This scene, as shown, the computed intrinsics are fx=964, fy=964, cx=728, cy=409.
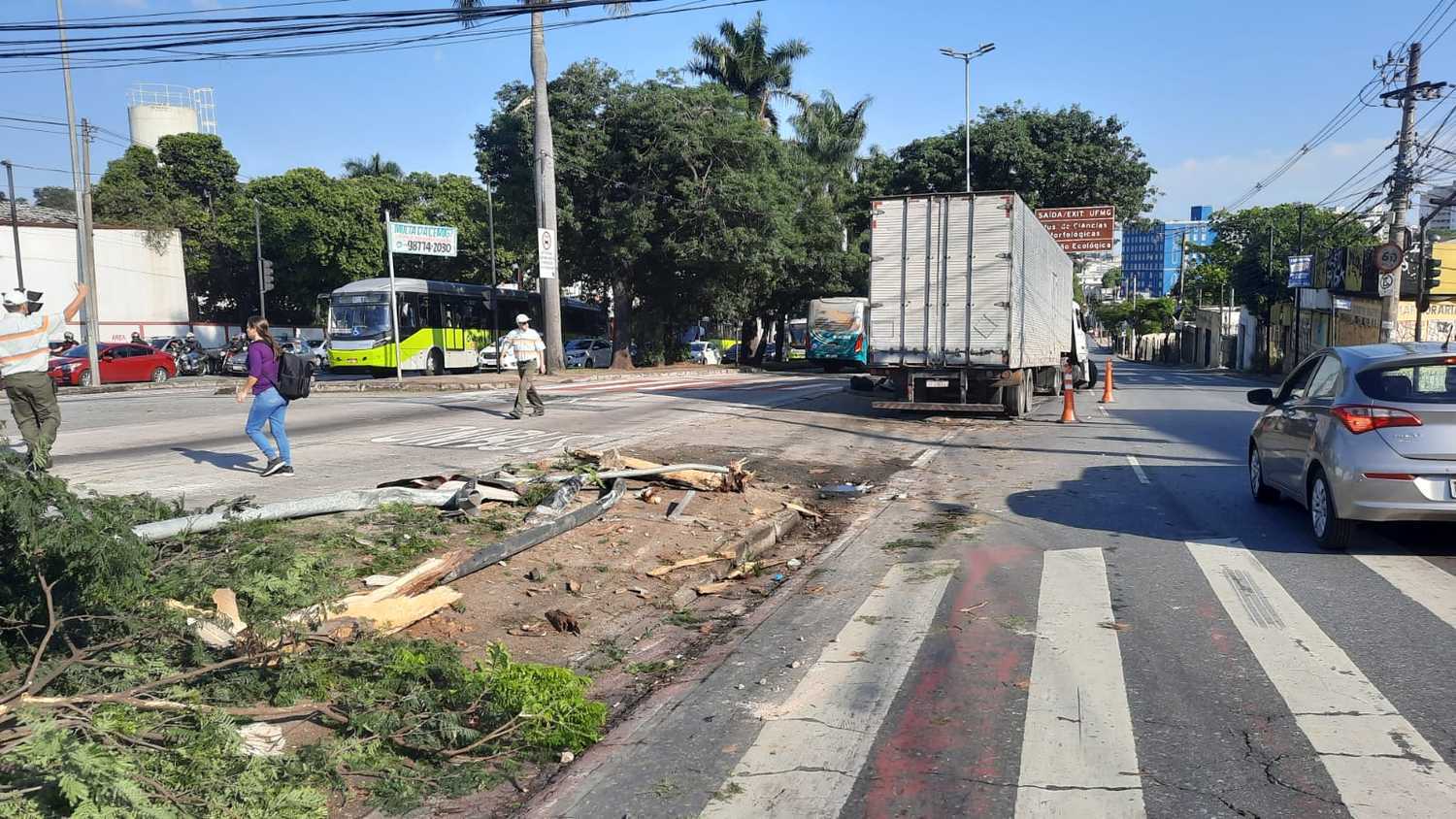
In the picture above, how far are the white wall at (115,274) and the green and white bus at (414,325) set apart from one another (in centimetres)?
2106

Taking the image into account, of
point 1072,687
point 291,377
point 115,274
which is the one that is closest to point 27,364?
point 291,377

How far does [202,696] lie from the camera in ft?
13.4

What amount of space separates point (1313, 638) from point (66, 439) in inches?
541

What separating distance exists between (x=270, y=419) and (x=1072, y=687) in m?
7.85

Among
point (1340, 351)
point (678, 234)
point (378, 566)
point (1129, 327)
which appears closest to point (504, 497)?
point (378, 566)

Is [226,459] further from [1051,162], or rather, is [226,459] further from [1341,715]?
[1051,162]

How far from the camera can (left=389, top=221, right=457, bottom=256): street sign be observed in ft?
86.9

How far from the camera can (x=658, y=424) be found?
1559 centimetres

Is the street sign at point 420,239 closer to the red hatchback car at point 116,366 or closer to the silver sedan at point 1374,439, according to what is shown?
the red hatchback car at point 116,366

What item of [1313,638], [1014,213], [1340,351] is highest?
[1014,213]

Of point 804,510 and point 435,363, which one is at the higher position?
point 435,363

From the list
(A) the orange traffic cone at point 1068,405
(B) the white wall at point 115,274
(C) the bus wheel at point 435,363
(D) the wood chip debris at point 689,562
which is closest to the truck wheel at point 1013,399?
(A) the orange traffic cone at point 1068,405

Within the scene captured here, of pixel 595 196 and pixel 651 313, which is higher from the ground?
pixel 595 196

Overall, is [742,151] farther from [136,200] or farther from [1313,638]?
[136,200]
